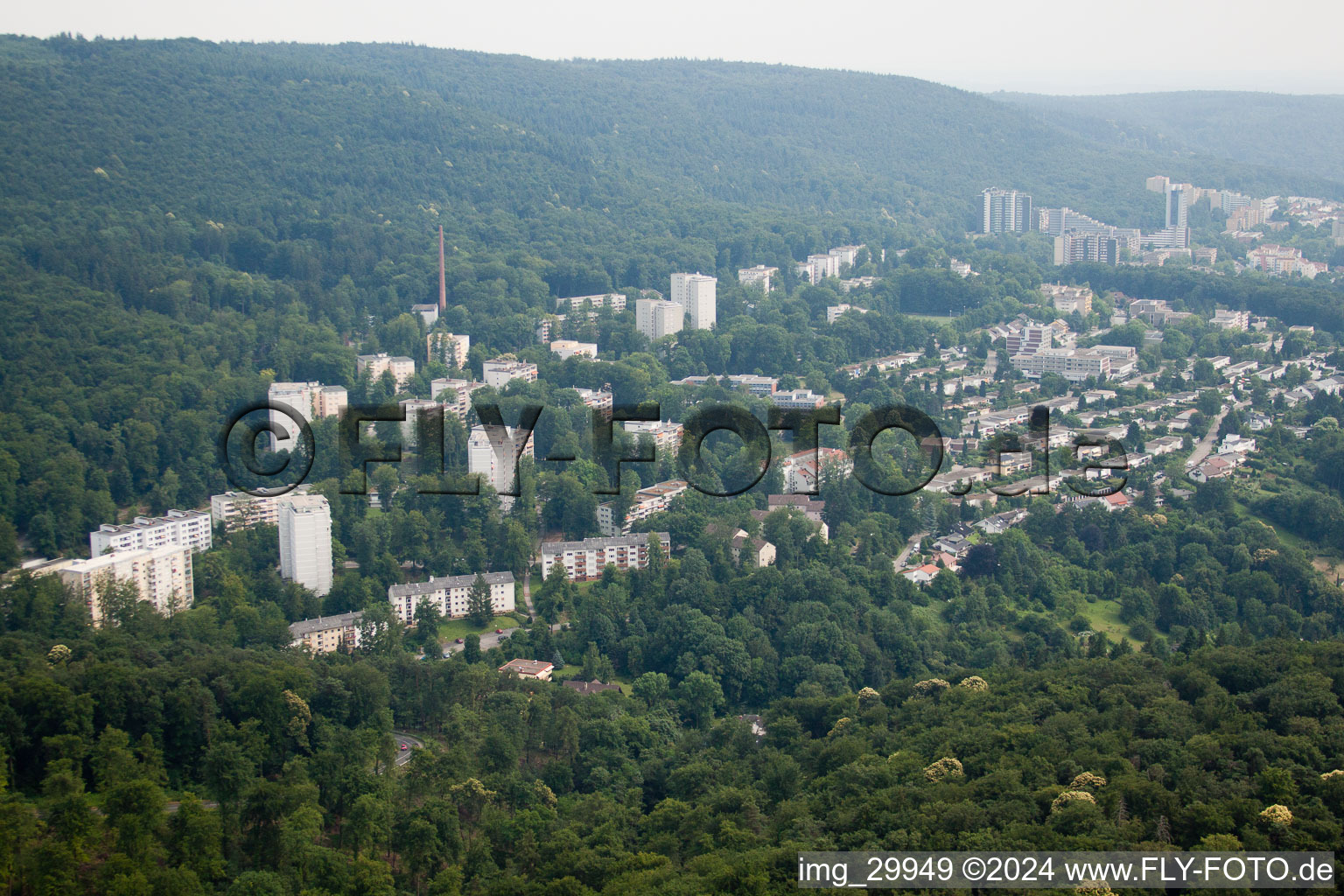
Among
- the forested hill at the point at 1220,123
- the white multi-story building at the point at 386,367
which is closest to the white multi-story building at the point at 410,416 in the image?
the white multi-story building at the point at 386,367

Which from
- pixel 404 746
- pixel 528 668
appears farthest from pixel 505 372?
pixel 404 746

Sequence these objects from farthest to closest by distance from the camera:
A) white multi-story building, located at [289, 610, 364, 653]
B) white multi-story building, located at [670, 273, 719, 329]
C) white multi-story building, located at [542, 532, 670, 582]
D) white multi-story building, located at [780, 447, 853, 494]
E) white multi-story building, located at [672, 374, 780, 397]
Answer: white multi-story building, located at [670, 273, 719, 329] → white multi-story building, located at [672, 374, 780, 397] → white multi-story building, located at [780, 447, 853, 494] → white multi-story building, located at [542, 532, 670, 582] → white multi-story building, located at [289, 610, 364, 653]

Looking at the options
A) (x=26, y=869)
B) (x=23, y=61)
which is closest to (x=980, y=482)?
(x=26, y=869)

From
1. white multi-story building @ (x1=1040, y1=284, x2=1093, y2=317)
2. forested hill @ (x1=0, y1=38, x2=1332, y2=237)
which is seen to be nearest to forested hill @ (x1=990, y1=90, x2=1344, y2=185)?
forested hill @ (x1=0, y1=38, x2=1332, y2=237)

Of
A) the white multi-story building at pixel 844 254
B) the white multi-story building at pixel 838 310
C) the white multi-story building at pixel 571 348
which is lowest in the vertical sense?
the white multi-story building at pixel 571 348

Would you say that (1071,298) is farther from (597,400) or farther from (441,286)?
(441,286)

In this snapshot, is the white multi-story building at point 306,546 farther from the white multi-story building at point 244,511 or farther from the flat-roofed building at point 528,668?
the flat-roofed building at point 528,668

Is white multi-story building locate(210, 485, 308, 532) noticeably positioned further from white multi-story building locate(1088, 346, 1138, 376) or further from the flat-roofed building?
white multi-story building locate(1088, 346, 1138, 376)
